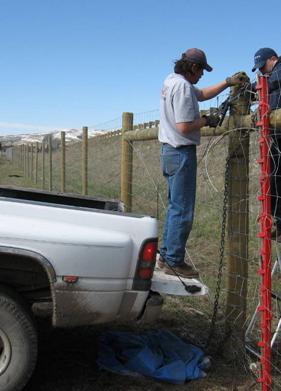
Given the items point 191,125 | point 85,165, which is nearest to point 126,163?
point 191,125

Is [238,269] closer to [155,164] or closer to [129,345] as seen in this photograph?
[129,345]

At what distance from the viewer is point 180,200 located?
429 centimetres

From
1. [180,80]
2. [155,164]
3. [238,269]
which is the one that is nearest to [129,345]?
[238,269]

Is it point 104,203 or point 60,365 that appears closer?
point 60,365

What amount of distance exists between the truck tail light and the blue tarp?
760 mm

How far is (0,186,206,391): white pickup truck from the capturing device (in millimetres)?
3178

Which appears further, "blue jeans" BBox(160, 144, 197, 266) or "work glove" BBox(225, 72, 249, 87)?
"blue jeans" BBox(160, 144, 197, 266)

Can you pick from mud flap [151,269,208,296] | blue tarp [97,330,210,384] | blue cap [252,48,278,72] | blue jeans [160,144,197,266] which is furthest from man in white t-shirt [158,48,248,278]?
blue cap [252,48,278,72]

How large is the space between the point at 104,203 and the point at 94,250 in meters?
1.64

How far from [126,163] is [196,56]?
2.63 meters

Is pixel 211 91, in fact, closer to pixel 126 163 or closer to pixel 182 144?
pixel 182 144

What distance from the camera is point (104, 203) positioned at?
4.85 meters

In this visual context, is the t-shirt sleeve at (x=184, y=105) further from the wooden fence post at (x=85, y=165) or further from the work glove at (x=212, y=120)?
the wooden fence post at (x=85, y=165)

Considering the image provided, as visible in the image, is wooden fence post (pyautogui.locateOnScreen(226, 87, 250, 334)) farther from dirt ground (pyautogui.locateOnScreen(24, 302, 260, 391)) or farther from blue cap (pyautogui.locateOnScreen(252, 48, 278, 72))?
blue cap (pyautogui.locateOnScreen(252, 48, 278, 72))
